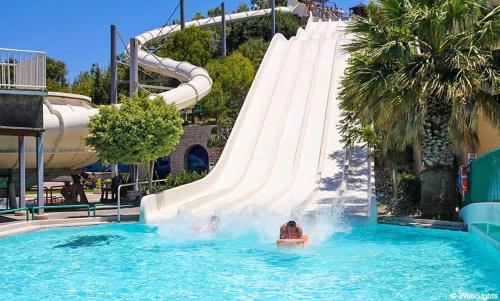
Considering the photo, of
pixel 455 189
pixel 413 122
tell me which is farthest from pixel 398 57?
pixel 455 189

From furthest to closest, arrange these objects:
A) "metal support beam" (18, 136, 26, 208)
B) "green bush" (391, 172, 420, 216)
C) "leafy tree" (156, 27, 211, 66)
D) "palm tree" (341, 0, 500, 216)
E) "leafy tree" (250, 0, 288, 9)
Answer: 1. "leafy tree" (250, 0, 288, 9)
2. "leafy tree" (156, 27, 211, 66)
3. "green bush" (391, 172, 420, 216)
4. "metal support beam" (18, 136, 26, 208)
5. "palm tree" (341, 0, 500, 216)

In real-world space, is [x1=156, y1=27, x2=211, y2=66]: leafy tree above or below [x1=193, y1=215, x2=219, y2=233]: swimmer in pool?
above

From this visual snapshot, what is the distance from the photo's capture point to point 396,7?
45.0 ft

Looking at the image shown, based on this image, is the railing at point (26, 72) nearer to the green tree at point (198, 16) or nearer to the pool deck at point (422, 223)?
the pool deck at point (422, 223)

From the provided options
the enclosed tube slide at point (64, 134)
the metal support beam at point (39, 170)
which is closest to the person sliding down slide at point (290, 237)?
the metal support beam at point (39, 170)

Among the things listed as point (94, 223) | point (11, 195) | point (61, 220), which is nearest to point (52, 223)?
point (61, 220)

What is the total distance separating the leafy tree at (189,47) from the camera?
35875mm

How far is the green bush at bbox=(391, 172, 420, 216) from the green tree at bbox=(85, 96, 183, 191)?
6312mm

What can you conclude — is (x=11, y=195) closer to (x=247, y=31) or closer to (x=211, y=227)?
(x=211, y=227)

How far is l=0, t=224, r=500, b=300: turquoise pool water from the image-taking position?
809cm

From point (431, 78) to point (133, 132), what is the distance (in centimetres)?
789

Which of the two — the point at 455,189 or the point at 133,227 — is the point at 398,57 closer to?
the point at 455,189

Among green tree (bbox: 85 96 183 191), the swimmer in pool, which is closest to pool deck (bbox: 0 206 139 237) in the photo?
green tree (bbox: 85 96 183 191)

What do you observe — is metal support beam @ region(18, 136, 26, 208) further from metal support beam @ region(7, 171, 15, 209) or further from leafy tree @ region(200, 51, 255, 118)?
leafy tree @ region(200, 51, 255, 118)
